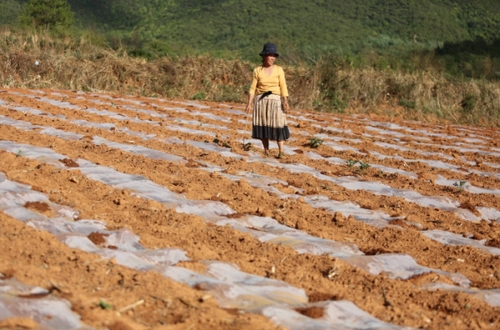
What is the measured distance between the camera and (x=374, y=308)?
3373 mm

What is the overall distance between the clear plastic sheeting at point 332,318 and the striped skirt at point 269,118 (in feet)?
13.0

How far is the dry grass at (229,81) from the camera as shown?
13.5 meters

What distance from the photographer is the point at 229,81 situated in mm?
15734

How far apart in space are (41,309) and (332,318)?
1229mm

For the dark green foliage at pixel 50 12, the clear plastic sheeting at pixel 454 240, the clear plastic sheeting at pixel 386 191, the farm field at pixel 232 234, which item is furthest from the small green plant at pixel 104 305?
the dark green foliage at pixel 50 12

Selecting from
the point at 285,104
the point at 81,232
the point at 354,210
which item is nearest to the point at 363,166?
the point at 285,104

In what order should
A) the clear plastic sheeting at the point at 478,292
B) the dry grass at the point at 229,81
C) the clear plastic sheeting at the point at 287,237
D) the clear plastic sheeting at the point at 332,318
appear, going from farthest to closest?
the dry grass at the point at 229,81 → the clear plastic sheeting at the point at 287,237 → the clear plastic sheeting at the point at 478,292 → the clear plastic sheeting at the point at 332,318

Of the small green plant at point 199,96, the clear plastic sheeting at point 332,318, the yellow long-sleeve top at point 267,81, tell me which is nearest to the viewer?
the clear plastic sheeting at point 332,318

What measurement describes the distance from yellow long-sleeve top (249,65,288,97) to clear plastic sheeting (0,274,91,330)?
4.38 meters

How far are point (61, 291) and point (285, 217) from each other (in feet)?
6.86

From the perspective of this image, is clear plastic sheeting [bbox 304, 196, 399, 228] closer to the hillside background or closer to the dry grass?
the dry grass

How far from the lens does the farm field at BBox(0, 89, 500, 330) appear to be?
315 centimetres

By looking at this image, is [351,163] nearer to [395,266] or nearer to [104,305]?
[395,266]

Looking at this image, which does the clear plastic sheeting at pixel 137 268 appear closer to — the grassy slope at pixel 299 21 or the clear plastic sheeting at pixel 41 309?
the clear plastic sheeting at pixel 41 309
